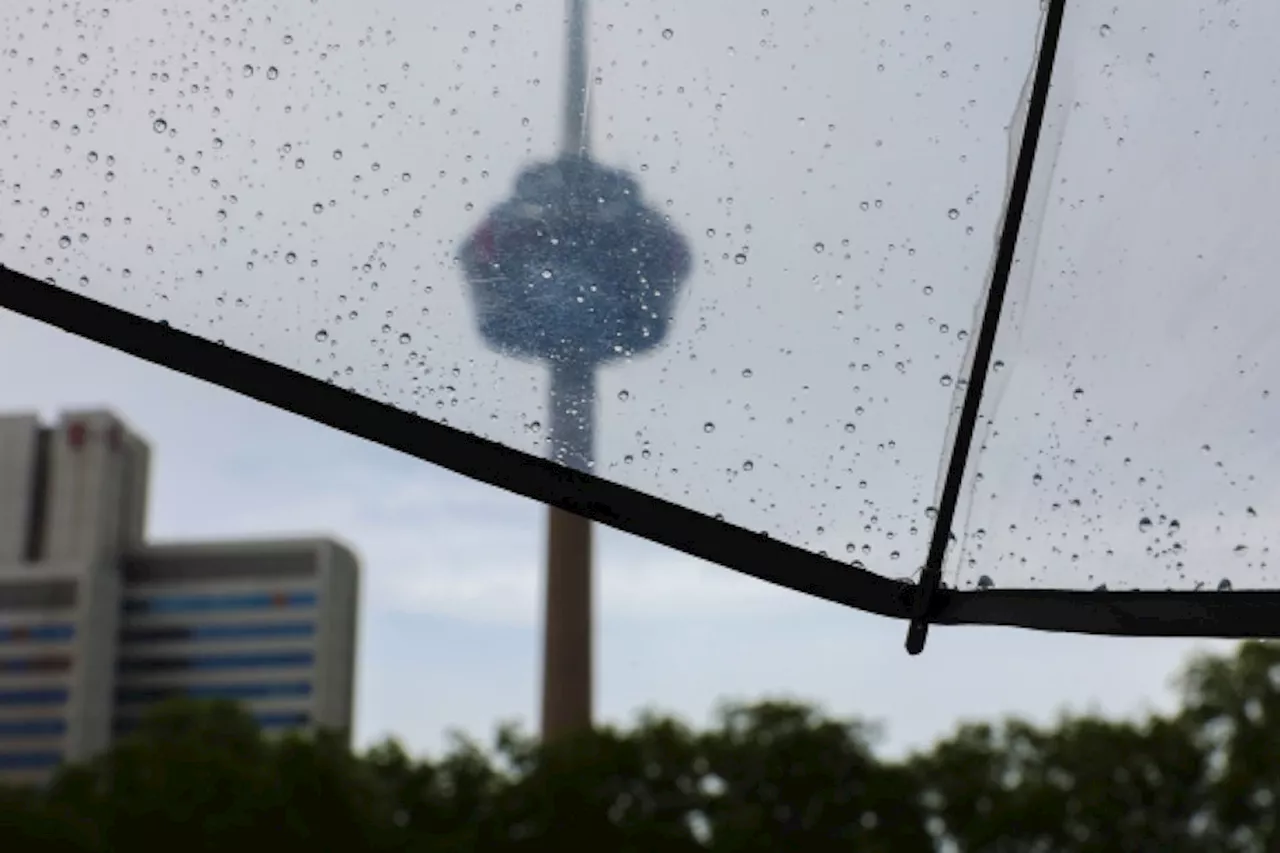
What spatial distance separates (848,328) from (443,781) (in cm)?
3646

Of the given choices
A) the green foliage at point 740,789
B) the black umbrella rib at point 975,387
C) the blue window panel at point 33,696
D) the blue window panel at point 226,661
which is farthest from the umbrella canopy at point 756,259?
the blue window panel at point 226,661

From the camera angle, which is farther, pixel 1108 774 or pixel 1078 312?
pixel 1108 774

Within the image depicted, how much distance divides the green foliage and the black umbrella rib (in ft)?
103

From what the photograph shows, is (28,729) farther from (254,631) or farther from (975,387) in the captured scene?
(975,387)

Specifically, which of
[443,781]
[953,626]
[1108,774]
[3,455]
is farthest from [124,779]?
[3,455]

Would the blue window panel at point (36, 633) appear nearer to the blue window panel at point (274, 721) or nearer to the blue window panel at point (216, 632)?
the blue window panel at point (216, 632)

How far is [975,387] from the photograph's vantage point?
7.20 ft

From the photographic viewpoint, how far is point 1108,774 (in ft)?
117

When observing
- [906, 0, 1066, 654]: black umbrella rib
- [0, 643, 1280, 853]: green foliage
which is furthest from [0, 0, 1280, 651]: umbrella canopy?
[0, 643, 1280, 853]: green foliage

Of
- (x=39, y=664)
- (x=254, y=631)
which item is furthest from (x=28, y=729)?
(x=254, y=631)

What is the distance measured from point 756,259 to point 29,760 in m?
105

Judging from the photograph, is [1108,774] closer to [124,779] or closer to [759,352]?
[124,779]

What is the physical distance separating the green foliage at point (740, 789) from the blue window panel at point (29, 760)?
216 ft

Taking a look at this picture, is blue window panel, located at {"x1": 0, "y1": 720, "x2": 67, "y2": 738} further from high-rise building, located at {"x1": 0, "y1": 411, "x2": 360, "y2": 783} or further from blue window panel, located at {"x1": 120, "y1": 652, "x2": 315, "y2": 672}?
blue window panel, located at {"x1": 120, "y1": 652, "x2": 315, "y2": 672}
